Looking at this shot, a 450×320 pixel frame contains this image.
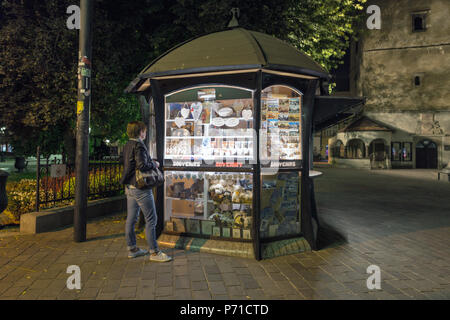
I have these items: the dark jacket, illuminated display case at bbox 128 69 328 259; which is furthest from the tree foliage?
the dark jacket

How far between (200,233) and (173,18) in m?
7.72

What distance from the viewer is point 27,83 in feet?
32.0

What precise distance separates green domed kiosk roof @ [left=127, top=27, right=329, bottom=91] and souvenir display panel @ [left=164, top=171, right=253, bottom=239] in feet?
5.54

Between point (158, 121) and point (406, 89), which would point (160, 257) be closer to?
point (158, 121)

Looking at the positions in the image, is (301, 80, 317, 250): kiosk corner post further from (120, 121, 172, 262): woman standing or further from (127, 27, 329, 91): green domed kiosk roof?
A: (120, 121, 172, 262): woman standing

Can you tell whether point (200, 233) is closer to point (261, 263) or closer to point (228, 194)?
point (228, 194)

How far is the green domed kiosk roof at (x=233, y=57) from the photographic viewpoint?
4.40 m

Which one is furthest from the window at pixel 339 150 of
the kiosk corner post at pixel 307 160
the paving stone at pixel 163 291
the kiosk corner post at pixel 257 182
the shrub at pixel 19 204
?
the paving stone at pixel 163 291

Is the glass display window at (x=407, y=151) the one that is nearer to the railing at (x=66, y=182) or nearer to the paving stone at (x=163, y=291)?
the railing at (x=66, y=182)

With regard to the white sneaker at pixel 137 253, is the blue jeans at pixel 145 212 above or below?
above

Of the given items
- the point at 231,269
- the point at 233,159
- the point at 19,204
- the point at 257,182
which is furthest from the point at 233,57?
the point at 19,204

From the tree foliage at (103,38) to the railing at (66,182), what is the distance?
2552 mm
